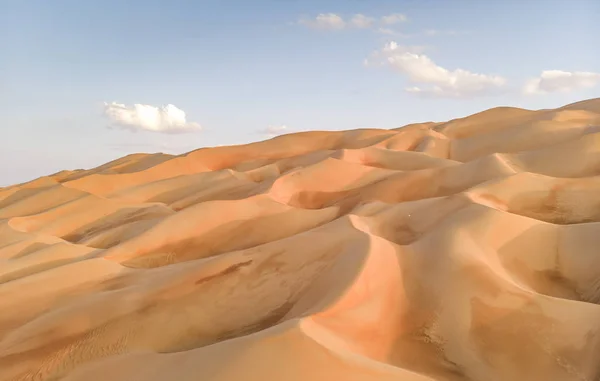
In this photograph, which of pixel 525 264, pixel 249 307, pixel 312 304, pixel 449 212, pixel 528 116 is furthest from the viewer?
pixel 528 116

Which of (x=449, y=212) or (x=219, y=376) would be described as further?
(x=449, y=212)

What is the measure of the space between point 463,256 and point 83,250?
5.41 meters

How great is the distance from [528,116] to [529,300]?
12653mm

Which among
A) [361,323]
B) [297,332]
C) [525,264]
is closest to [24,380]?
[297,332]

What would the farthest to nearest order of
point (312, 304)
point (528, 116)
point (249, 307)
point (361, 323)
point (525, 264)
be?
point (528, 116) < point (525, 264) < point (249, 307) < point (312, 304) < point (361, 323)

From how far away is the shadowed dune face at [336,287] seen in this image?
3.78 metres

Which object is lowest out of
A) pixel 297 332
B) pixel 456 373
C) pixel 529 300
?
pixel 456 373

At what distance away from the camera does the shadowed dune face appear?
3783 millimetres

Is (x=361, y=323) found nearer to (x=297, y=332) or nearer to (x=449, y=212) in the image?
(x=297, y=332)

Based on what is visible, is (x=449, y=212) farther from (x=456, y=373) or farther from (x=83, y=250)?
(x=83, y=250)

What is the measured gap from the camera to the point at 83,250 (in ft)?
24.3

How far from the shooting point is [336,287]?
4.50m

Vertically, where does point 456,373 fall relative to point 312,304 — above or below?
below

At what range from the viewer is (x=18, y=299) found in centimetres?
568
